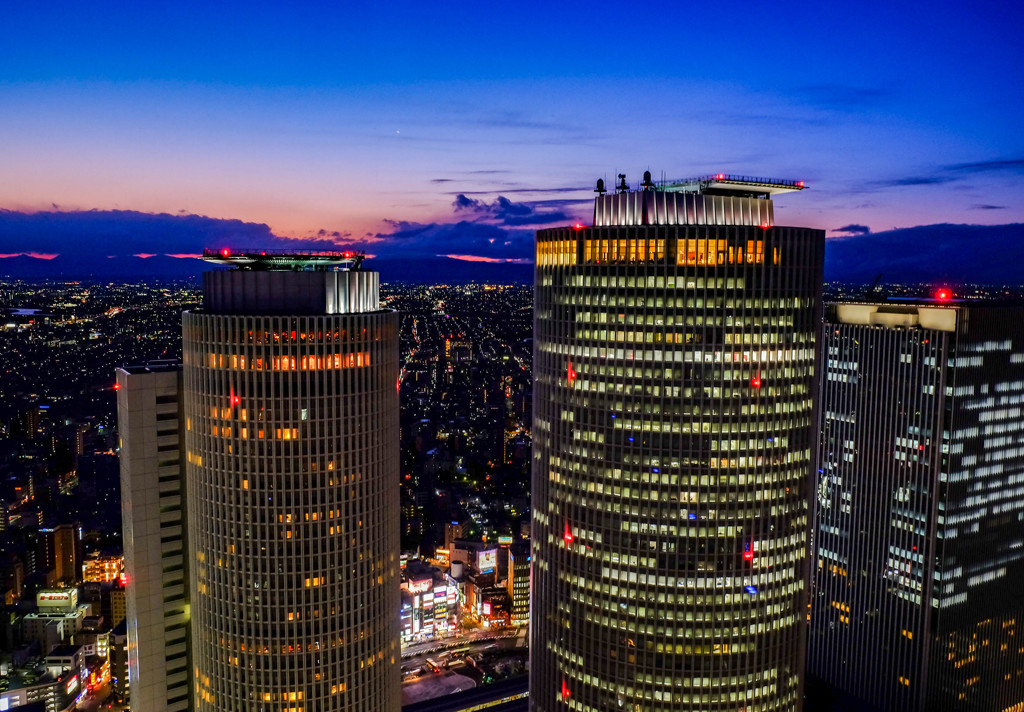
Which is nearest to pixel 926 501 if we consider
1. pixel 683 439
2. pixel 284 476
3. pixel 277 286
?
pixel 683 439

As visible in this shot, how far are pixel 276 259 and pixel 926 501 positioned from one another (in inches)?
5152

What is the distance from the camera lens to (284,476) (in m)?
106

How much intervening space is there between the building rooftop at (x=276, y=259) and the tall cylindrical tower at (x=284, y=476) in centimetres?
21

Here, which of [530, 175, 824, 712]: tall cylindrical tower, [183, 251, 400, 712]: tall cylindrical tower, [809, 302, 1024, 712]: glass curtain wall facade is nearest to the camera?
[183, 251, 400, 712]: tall cylindrical tower

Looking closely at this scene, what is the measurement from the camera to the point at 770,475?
112625 mm

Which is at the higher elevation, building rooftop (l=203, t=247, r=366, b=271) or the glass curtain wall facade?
building rooftop (l=203, t=247, r=366, b=271)

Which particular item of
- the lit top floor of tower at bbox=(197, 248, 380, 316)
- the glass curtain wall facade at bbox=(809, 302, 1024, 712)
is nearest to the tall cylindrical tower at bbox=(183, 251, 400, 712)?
the lit top floor of tower at bbox=(197, 248, 380, 316)

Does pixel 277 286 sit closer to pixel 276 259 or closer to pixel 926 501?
pixel 276 259

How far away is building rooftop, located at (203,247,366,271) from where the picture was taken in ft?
357

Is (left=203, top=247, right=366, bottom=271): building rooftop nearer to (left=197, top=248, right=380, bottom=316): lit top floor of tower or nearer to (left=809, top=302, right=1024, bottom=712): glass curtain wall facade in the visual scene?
(left=197, top=248, right=380, bottom=316): lit top floor of tower

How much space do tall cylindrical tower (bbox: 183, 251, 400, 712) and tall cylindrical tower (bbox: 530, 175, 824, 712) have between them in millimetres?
28950

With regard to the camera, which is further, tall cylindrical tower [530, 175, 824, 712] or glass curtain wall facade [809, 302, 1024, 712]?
glass curtain wall facade [809, 302, 1024, 712]

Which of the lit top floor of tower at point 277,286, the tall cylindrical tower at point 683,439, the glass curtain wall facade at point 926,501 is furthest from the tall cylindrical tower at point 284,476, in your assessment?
the glass curtain wall facade at point 926,501

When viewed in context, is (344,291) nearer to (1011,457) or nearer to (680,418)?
(680,418)
